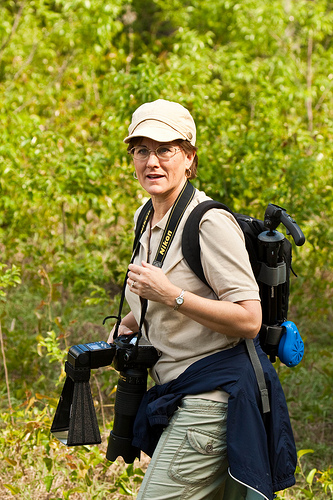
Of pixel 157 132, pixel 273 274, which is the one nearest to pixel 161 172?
pixel 157 132

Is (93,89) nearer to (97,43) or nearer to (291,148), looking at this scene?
(97,43)

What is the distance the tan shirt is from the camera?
176 cm

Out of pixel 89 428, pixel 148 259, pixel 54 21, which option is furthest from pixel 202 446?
pixel 54 21

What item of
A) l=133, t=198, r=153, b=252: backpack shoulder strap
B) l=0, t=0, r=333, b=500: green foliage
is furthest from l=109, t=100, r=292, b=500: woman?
l=0, t=0, r=333, b=500: green foliage

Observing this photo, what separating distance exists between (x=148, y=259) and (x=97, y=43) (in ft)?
20.7

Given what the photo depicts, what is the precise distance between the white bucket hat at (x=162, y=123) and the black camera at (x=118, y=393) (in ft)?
2.12

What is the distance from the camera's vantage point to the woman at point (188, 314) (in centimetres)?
175

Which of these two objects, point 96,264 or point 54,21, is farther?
point 54,21

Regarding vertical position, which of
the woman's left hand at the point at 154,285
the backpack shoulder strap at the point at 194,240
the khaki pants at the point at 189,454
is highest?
the backpack shoulder strap at the point at 194,240

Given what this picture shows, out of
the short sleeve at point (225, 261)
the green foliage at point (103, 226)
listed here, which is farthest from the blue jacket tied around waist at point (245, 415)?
the green foliage at point (103, 226)

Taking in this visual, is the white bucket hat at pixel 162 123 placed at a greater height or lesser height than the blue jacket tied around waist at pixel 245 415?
greater

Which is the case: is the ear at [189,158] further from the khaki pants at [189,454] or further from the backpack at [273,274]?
the khaki pants at [189,454]

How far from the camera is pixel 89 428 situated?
1962 mm

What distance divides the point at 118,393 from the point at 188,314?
0.52m
